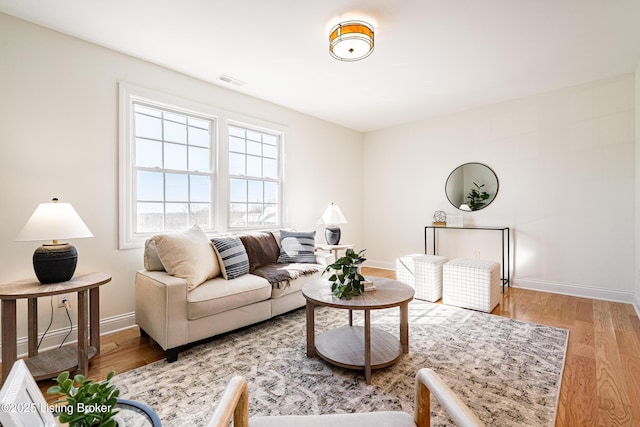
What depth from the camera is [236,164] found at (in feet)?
12.7

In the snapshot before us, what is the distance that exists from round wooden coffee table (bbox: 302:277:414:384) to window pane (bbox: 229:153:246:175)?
2026mm

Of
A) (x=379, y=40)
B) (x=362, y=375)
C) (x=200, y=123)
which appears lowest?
(x=362, y=375)

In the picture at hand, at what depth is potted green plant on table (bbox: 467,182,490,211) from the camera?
4453 mm

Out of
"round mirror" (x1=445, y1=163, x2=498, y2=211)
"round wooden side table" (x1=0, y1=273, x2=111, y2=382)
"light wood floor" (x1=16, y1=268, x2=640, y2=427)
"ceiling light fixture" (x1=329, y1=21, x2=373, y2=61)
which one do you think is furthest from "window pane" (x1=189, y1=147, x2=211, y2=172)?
"round mirror" (x1=445, y1=163, x2=498, y2=211)

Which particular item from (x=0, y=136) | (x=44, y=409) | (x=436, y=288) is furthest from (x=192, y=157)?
(x=436, y=288)

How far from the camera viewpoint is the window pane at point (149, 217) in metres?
3.03

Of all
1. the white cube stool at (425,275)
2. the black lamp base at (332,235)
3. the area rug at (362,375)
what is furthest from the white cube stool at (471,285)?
the black lamp base at (332,235)

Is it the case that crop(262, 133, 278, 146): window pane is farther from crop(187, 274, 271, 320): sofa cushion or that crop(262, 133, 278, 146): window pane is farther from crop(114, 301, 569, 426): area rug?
crop(114, 301, 569, 426): area rug

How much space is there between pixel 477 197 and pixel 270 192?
10.1 feet

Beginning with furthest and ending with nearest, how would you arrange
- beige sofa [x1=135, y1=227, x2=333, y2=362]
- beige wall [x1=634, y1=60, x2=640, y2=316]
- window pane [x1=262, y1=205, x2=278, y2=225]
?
window pane [x1=262, y1=205, x2=278, y2=225]
beige wall [x1=634, y1=60, x2=640, y2=316]
beige sofa [x1=135, y1=227, x2=333, y2=362]

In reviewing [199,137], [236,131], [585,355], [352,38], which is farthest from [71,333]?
[585,355]

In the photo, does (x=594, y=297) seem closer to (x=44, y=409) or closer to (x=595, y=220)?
(x=595, y=220)

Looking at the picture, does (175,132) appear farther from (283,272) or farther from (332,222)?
(332,222)

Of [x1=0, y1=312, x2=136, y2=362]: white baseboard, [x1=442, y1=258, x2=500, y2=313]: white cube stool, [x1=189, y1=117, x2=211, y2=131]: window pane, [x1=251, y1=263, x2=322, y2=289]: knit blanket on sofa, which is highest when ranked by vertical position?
[x1=189, y1=117, x2=211, y2=131]: window pane
